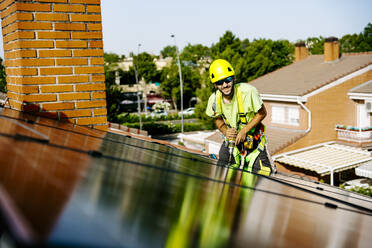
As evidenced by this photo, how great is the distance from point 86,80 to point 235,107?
194cm

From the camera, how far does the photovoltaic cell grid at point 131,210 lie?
1.06 m

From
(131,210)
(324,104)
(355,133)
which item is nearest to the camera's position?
(131,210)

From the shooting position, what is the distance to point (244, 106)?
196 inches

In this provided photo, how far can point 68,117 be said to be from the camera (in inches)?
181

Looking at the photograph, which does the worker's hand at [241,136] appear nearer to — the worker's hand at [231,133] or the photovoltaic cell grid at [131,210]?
the worker's hand at [231,133]

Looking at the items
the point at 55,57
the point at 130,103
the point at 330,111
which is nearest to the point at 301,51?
the point at 330,111

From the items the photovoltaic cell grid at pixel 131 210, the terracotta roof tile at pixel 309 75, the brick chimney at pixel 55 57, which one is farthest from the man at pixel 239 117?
the terracotta roof tile at pixel 309 75

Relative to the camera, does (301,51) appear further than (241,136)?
Yes

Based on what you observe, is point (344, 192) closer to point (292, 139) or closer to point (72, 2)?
point (72, 2)

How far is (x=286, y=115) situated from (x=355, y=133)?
4.23 metres

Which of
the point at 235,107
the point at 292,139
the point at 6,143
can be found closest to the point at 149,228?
the point at 6,143

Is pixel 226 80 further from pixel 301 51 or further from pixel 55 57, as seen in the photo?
pixel 301 51

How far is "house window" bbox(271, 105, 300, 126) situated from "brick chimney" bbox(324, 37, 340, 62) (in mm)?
5876

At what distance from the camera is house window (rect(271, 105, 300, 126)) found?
2395 cm
